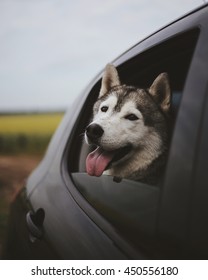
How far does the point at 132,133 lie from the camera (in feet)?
6.25

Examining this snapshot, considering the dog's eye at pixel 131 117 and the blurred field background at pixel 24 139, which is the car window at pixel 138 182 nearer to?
the dog's eye at pixel 131 117

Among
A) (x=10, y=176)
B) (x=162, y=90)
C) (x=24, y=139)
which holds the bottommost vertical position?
(x=24, y=139)

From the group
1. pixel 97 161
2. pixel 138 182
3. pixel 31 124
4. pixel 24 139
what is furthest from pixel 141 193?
pixel 31 124

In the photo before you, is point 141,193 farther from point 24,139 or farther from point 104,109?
point 24,139

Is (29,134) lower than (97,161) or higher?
lower

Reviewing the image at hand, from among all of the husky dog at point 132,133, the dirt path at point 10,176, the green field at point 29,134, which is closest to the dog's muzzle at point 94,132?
the husky dog at point 132,133

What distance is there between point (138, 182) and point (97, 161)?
0.29 meters

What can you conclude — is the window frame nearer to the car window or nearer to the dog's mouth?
the car window

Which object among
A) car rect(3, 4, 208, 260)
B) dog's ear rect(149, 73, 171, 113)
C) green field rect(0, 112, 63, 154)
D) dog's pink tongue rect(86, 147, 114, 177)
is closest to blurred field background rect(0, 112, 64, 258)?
green field rect(0, 112, 63, 154)

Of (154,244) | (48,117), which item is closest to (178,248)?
(154,244)

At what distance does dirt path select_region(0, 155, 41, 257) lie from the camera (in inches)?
325

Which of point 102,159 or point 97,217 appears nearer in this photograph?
point 97,217

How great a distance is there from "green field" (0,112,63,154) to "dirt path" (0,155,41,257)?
1.28 ft

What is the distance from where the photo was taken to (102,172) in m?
1.95
